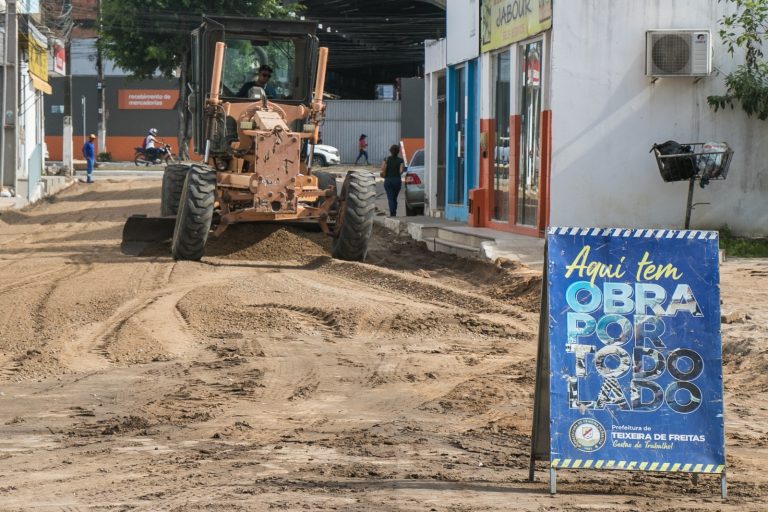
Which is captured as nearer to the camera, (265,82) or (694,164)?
(694,164)

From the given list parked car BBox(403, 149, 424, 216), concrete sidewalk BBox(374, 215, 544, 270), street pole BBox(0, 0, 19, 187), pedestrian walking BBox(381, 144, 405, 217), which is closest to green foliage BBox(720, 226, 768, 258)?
concrete sidewalk BBox(374, 215, 544, 270)

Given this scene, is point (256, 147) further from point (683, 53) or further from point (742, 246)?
point (742, 246)

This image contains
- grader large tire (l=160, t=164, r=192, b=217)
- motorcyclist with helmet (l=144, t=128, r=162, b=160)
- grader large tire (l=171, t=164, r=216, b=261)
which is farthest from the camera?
motorcyclist with helmet (l=144, t=128, r=162, b=160)

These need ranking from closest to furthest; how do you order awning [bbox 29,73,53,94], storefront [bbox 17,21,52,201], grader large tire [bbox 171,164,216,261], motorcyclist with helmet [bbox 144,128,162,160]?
grader large tire [bbox 171,164,216,261]
storefront [bbox 17,21,52,201]
awning [bbox 29,73,53,94]
motorcyclist with helmet [bbox 144,128,162,160]

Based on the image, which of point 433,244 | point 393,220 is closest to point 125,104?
point 393,220

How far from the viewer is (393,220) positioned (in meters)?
22.9

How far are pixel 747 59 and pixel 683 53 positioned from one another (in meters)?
1.11

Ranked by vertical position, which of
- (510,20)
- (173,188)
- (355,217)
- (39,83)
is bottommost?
(355,217)

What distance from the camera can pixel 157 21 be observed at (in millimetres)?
39000

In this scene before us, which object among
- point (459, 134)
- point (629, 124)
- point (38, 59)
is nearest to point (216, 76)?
point (629, 124)

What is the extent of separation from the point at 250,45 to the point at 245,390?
9.13 metres

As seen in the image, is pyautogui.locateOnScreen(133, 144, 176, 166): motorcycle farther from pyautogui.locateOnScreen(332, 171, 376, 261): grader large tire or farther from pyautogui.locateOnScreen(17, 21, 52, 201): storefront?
pyautogui.locateOnScreen(332, 171, 376, 261): grader large tire

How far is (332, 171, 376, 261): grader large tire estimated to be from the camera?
16.0 meters

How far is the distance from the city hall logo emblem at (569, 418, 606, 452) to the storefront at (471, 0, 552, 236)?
11.2 meters
